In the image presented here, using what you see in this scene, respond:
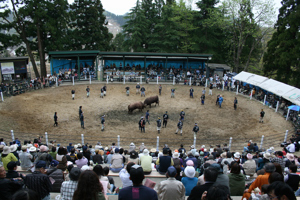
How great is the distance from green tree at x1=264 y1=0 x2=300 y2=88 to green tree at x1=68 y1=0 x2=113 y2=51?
28489 millimetres

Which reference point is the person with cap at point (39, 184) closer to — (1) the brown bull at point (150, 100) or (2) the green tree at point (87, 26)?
(1) the brown bull at point (150, 100)

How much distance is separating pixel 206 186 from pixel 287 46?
33.9m

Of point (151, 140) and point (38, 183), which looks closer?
point (38, 183)

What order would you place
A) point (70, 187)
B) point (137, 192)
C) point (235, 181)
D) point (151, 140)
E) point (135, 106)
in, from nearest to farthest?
point (137, 192)
point (70, 187)
point (235, 181)
point (151, 140)
point (135, 106)

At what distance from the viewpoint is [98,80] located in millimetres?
35844

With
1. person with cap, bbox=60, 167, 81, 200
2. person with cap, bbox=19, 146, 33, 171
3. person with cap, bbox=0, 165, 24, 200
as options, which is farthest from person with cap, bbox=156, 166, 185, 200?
person with cap, bbox=19, 146, 33, 171

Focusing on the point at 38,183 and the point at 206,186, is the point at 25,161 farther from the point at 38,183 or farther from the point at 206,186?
the point at 206,186

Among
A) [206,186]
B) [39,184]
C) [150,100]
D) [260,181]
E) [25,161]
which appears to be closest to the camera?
[206,186]

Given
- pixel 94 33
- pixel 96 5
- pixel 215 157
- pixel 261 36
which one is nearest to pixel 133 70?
pixel 94 33

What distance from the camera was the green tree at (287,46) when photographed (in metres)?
31.6

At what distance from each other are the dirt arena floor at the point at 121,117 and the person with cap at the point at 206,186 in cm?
1177

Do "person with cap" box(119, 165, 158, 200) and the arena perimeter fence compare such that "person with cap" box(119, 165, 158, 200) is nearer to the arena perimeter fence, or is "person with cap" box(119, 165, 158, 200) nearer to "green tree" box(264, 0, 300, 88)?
the arena perimeter fence

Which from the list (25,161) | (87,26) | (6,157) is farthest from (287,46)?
(6,157)

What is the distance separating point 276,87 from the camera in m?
26.2
